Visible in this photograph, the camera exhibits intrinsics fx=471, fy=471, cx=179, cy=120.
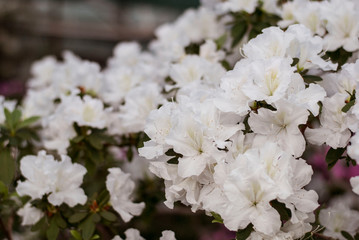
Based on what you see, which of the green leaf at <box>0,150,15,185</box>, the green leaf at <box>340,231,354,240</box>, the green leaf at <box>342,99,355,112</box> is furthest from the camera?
the green leaf at <box>0,150,15,185</box>

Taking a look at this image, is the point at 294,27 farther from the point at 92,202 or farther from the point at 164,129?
the point at 92,202

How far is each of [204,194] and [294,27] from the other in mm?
443

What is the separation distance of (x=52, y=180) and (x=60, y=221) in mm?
138

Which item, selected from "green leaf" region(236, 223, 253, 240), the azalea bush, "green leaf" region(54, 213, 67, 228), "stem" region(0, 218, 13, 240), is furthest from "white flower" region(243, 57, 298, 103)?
"stem" region(0, 218, 13, 240)

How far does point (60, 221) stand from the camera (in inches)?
51.1

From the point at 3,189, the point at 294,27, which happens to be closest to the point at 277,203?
the point at 294,27

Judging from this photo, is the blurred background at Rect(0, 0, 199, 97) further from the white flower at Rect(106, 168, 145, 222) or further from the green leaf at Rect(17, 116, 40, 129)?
the white flower at Rect(106, 168, 145, 222)

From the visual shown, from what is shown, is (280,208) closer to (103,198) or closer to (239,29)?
(103,198)

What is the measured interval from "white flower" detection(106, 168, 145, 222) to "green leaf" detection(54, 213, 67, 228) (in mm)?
143

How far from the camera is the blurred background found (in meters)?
5.07

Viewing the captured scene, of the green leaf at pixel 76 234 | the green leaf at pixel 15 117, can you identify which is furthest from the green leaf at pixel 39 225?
the green leaf at pixel 15 117

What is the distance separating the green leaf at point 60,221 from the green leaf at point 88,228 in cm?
6

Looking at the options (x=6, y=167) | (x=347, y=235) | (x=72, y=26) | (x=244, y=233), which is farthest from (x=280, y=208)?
(x=72, y=26)

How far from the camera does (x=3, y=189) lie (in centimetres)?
137
